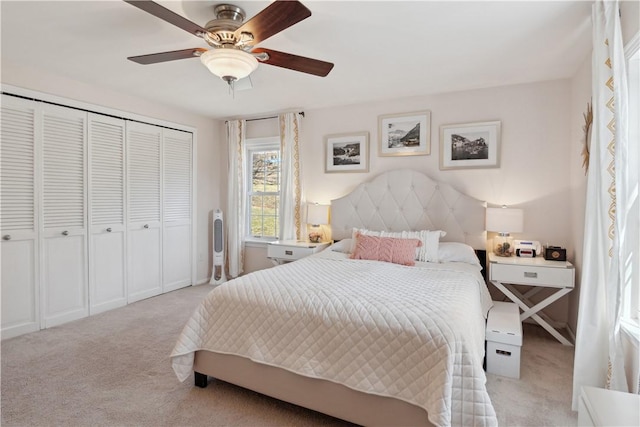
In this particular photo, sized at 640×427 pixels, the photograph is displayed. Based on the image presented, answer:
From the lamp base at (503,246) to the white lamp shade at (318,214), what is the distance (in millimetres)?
1867

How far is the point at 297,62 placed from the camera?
2182 millimetres

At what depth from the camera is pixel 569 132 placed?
3193 mm

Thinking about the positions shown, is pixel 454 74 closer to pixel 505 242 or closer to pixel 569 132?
pixel 569 132

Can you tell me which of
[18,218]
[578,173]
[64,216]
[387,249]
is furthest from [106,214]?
[578,173]

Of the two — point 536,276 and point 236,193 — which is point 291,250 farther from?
point 536,276

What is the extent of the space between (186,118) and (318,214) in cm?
231

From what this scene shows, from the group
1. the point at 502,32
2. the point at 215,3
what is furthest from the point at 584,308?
the point at 215,3

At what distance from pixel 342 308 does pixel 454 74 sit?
2.51 meters

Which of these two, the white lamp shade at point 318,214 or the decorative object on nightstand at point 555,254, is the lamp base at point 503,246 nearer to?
the decorative object on nightstand at point 555,254

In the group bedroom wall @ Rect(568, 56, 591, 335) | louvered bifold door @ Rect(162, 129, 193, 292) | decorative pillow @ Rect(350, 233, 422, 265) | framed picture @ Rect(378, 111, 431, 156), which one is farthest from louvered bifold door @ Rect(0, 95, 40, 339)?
bedroom wall @ Rect(568, 56, 591, 335)

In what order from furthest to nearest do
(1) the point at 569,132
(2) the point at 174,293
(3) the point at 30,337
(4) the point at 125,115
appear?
1. (2) the point at 174,293
2. (4) the point at 125,115
3. (1) the point at 569,132
4. (3) the point at 30,337

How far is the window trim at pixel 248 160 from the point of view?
15.8 ft

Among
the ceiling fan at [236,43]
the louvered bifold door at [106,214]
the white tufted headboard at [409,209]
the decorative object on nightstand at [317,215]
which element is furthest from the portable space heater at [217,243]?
the ceiling fan at [236,43]

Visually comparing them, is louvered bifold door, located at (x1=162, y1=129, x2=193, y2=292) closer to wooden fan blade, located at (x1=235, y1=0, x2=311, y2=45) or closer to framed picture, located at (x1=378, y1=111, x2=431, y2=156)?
framed picture, located at (x1=378, y1=111, x2=431, y2=156)
